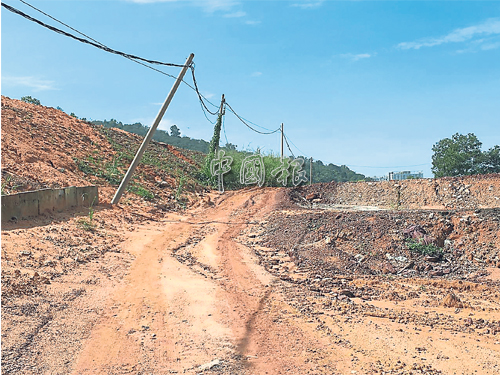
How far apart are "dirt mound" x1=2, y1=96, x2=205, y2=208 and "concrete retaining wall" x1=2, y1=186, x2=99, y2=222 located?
0.94 meters

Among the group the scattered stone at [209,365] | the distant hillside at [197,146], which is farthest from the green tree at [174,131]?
the scattered stone at [209,365]

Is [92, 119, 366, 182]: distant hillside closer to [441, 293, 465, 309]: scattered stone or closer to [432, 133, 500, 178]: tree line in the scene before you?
[432, 133, 500, 178]: tree line

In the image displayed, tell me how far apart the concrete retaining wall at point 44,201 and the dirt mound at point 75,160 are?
0.94 metres

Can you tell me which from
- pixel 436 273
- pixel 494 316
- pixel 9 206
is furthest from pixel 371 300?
pixel 9 206

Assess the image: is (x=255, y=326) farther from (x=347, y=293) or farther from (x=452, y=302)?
(x=452, y=302)

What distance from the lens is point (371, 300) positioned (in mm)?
6473

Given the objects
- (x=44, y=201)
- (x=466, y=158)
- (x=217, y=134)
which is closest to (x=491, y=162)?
(x=466, y=158)

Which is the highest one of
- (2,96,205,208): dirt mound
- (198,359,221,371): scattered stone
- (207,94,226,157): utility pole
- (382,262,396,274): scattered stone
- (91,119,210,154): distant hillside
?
(91,119,210,154): distant hillside

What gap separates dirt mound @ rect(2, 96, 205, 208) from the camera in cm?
1323

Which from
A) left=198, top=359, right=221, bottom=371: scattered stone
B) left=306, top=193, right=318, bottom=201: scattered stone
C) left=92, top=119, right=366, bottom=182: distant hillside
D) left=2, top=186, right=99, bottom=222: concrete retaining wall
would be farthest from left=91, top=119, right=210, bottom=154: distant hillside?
left=198, top=359, right=221, bottom=371: scattered stone

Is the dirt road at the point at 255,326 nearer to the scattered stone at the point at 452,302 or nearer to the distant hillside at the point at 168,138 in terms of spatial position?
the scattered stone at the point at 452,302

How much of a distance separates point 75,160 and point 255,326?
14015 mm

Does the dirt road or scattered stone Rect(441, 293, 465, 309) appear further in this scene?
scattered stone Rect(441, 293, 465, 309)

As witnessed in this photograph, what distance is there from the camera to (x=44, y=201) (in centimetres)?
1041
